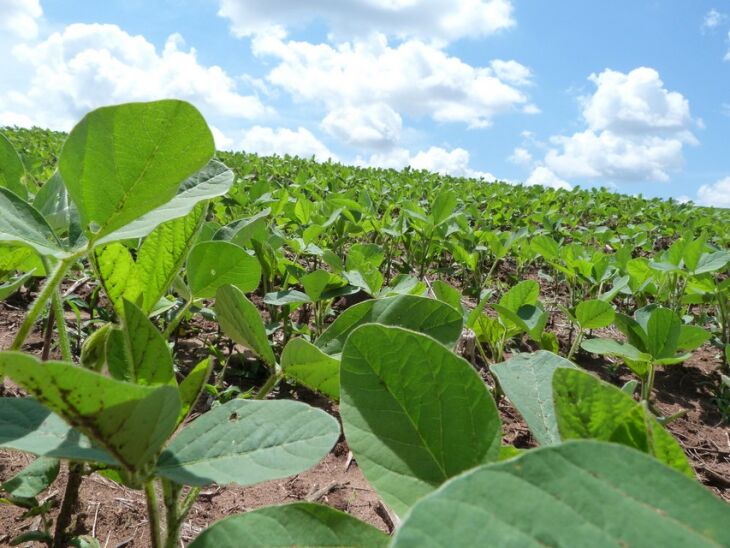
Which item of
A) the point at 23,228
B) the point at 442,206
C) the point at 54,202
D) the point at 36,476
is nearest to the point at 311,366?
the point at 23,228

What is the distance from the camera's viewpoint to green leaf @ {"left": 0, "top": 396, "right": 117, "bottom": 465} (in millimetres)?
492

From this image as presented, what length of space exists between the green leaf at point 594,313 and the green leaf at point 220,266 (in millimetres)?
1484

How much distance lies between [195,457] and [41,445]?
0.43 feet

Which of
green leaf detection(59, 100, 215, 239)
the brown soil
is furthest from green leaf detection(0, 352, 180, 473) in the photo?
the brown soil

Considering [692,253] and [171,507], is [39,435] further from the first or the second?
[692,253]

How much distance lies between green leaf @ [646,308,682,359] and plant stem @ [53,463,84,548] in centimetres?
171

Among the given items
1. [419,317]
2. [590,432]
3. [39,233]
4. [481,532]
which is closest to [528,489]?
[481,532]

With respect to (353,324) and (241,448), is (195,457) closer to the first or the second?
(241,448)

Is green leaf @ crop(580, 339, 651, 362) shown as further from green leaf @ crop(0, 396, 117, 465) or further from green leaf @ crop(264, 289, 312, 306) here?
green leaf @ crop(0, 396, 117, 465)

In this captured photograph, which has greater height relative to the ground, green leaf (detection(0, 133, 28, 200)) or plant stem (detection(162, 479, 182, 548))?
green leaf (detection(0, 133, 28, 200))

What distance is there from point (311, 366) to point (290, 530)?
0.27 meters

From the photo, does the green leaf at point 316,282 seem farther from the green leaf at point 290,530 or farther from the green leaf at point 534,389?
the green leaf at point 290,530

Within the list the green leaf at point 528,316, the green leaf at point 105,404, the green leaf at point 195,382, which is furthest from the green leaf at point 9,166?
the green leaf at point 528,316

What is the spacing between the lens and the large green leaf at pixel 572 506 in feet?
0.94
